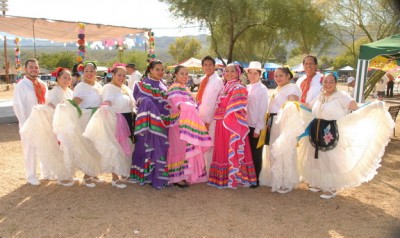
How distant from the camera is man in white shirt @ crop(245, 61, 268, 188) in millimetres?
4609

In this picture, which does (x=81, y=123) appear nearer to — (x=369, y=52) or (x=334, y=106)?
(x=334, y=106)

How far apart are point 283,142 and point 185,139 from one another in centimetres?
121

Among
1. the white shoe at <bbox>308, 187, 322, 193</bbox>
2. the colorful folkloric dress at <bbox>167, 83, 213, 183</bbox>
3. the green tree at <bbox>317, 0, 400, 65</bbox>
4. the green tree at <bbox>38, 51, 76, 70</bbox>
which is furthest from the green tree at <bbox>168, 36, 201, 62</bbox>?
the white shoe at <bbox>308, 187, 322, 193</bbox>

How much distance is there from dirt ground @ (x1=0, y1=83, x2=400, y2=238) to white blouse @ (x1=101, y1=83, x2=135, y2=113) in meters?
1.10

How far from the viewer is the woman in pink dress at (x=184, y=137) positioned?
4402mm

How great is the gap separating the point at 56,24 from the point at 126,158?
24.6 feet

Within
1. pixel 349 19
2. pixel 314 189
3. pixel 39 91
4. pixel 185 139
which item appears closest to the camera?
pixel 185 139

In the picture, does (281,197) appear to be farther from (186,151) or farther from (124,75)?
(124,75)

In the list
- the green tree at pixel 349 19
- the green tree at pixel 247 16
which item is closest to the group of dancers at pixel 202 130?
the green tree at pixel 349 19

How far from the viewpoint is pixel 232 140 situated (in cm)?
446

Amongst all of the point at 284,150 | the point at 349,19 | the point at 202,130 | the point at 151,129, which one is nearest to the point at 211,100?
the point at 202,130

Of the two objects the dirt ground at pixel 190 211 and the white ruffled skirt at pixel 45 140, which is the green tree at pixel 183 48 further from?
the dirt ground at pixel 190 211

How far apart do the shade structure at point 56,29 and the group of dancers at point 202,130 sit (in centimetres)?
619

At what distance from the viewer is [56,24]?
1052 centimetres
